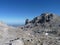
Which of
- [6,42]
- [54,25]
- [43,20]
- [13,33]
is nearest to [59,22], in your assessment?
[54,25]

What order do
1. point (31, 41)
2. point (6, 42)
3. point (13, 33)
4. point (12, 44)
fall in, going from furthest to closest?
point (13, 33) → point (31, 41) → point (6, 42) → point (12, 44)

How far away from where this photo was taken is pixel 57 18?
125m

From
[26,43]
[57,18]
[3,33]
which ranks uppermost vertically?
[57,18]

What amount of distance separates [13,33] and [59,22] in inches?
2834

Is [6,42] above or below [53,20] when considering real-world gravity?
below

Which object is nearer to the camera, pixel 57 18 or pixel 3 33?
pixel 3 33

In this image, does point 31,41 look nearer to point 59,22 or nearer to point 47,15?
point 59,22

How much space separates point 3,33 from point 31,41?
34.4ft

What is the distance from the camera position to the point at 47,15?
135 m

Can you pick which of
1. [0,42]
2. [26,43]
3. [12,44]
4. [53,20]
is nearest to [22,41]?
[26,43]

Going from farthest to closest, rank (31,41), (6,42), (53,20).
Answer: (53,20) < (31,41) < (6,42)

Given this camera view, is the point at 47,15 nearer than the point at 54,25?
No

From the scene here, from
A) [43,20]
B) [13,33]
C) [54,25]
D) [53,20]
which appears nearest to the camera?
[13,33]

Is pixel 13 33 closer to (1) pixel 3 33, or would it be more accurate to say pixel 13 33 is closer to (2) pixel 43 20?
(1) pixel 3 33
